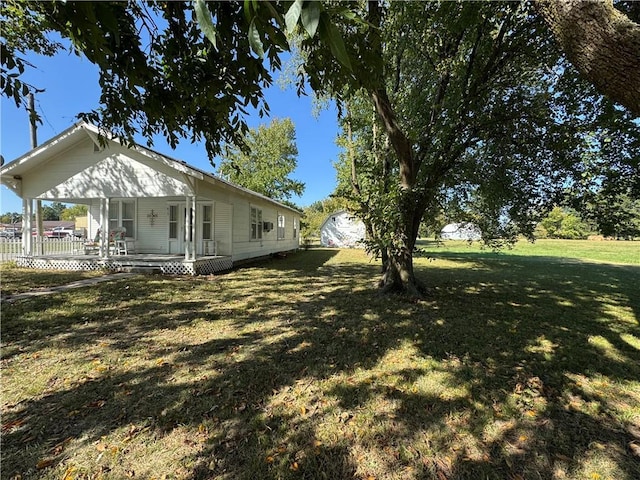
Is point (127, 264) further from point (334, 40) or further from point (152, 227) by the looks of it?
point (334, 40)

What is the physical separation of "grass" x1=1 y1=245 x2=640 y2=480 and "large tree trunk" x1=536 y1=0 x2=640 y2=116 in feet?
7.82

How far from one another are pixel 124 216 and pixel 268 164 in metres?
12.8

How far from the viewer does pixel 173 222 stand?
12.5 meters

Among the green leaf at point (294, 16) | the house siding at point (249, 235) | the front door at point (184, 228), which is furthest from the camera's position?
the house siding at point (249, 235)

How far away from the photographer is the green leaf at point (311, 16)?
0.96m

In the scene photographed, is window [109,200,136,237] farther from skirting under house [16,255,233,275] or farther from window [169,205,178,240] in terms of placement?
skirting under house [16,255,233,275]

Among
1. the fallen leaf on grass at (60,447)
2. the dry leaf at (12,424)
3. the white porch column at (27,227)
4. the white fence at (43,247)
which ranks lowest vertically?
the fallen leaf on grass at (60,447)

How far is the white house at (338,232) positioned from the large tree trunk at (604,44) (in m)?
25.1

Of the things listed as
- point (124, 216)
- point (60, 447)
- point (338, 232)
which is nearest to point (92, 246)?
point (124, 216)

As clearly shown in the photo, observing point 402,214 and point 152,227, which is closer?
point 402,214

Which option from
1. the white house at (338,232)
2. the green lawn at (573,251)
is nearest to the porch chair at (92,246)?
the green lawn at (573,251)

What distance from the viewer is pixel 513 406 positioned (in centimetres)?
272

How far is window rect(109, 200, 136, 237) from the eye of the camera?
12.7m

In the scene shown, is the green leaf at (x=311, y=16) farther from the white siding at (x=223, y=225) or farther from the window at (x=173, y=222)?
the window at (x=173, y=222)
